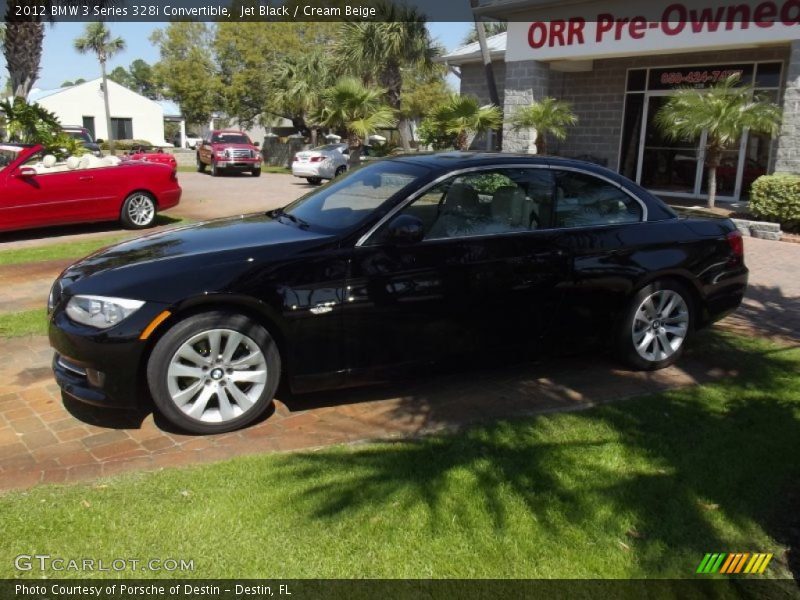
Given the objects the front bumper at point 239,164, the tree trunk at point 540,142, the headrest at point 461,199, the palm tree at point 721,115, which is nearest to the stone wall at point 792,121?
the palm tree at point 721,115

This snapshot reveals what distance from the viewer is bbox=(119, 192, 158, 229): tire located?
11455mm

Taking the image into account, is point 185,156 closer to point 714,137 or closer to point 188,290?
point 714,137

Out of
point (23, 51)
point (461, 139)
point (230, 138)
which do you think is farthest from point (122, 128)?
point (461, 139)

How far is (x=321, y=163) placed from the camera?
74.2 ft

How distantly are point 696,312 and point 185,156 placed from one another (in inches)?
1408

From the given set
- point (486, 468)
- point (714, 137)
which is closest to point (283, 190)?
point (714, 137)

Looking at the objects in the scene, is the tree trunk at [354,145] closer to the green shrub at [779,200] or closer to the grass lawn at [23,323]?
the green shrub at [779,200]

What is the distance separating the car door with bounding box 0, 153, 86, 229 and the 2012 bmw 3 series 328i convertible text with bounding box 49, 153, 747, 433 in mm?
6907

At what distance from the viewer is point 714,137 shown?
12570 mm

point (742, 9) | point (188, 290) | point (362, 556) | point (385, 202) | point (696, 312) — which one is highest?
point (742, 9)

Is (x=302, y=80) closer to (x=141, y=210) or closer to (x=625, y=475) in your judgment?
A: (x=141, y=210)

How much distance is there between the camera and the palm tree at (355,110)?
61.2ft

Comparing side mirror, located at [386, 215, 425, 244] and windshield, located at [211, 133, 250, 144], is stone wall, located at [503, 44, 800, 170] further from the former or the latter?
windshield, located at [211, 133, 250, 144]

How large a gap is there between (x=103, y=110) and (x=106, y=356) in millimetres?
49682
